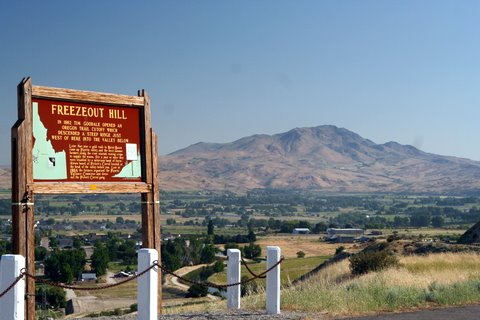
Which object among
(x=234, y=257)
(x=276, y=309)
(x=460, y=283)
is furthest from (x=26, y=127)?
(x=460, y=283)

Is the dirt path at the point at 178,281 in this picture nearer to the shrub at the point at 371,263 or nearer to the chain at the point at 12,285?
the shrub at the point at 371,263

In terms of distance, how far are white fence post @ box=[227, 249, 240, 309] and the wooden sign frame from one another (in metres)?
1.47

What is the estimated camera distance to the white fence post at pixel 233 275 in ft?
50.8

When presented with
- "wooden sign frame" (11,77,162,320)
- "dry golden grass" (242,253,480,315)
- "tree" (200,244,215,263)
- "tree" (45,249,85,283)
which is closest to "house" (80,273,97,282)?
"tree" (45,249,85,283)

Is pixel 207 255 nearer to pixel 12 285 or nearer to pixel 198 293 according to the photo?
pixel 198 293

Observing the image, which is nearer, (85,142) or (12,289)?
(12,289)

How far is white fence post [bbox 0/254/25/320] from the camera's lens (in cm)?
1114

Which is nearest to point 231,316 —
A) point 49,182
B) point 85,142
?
point 49,182

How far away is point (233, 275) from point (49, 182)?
4.21 meters

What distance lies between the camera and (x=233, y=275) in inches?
610

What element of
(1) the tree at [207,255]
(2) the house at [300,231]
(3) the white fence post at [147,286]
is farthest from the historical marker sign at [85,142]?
(2) the house at [300,231]

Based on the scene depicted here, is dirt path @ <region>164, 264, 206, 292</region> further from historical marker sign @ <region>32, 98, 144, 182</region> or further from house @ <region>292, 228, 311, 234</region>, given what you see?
house @ <region>292, 228, 311, 234</region>

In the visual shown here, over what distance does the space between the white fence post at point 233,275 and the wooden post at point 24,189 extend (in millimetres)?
3959

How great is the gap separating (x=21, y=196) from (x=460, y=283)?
1109 cm
